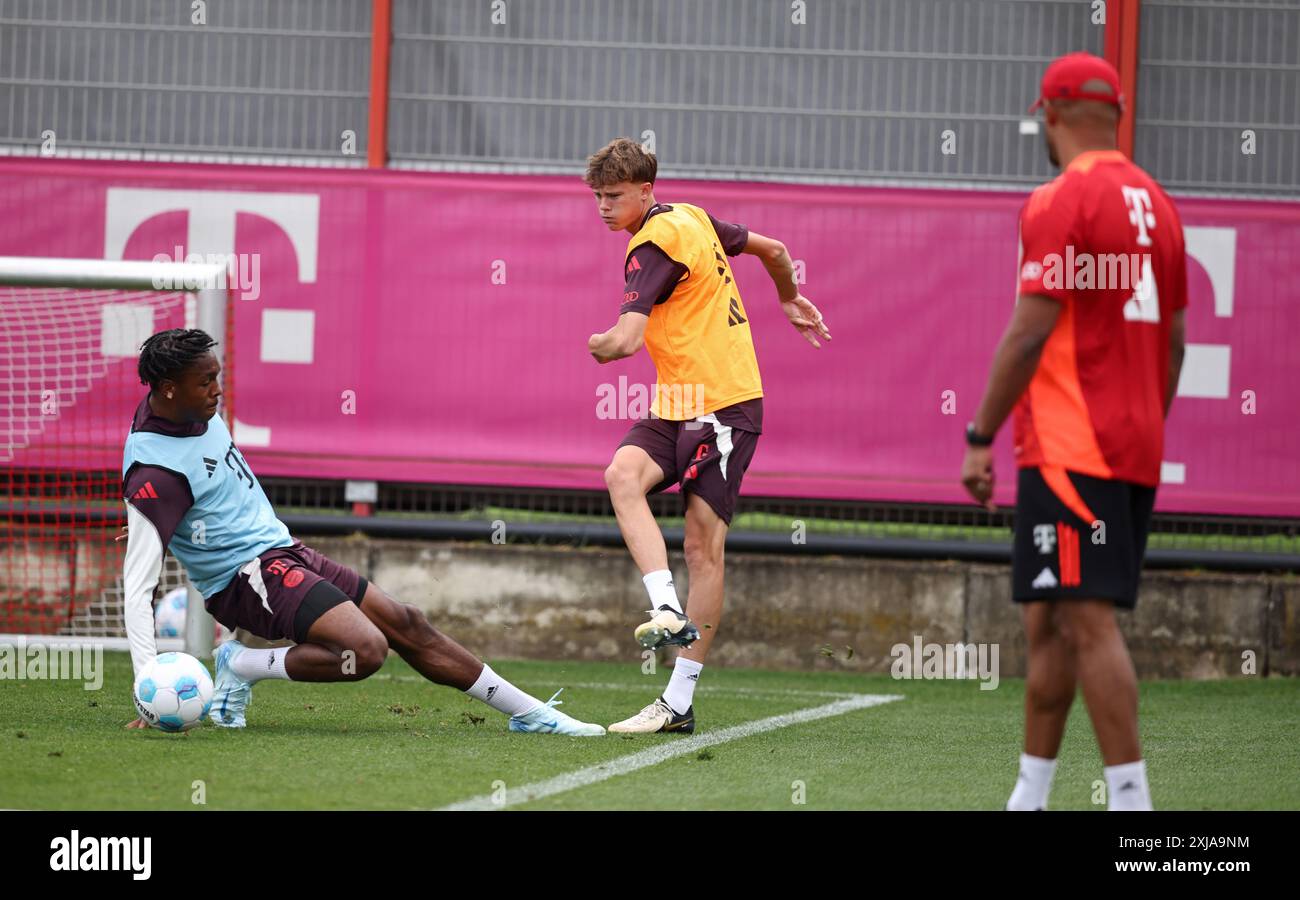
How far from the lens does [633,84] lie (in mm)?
10172

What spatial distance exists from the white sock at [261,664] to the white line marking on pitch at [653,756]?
4.41 ft

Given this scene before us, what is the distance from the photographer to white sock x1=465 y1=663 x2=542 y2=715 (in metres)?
6.42

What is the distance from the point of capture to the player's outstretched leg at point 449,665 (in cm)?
636

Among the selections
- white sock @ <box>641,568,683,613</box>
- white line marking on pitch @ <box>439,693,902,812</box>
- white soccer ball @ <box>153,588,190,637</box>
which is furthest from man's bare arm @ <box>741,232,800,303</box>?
white soccer ball @ <box>153,588,190,637</box>

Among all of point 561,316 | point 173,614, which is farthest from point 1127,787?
point 561,316

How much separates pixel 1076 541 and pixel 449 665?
297 cm

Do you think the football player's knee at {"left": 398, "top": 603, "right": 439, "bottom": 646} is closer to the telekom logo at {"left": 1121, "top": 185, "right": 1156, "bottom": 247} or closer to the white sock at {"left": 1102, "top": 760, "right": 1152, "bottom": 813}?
the white sock at {"left": 1102, "top": 760, "right": 1152, "bottom": 813}

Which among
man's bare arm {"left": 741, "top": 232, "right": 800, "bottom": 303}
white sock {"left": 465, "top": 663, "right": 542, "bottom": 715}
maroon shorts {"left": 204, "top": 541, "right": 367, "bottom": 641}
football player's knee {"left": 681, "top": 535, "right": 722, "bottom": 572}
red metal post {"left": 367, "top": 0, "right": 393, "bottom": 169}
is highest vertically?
red metal post {"left": 367, "top": 0, "right": 393, "bottom": 169}

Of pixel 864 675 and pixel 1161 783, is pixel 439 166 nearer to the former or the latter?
pixel 864 675

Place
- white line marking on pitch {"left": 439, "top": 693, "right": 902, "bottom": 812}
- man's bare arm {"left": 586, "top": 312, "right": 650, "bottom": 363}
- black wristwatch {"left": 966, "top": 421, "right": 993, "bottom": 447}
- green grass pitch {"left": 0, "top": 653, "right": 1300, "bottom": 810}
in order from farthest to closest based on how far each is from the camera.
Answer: man's bare arm {"left": 586, "top": 312, "right": 650, "bottom": 363}, green grass pitch {"left": 0, "top": 653, "right": 1300, "bottom": 810}, white line marking on pitch {"left": 439, "top": 693, "right": 902, "bottom": 812}, black wristwatch {"left": 966, "top": 421, "right": 993, "bottom": 447}

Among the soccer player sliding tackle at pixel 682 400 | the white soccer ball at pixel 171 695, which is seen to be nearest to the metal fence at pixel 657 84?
the soccer player sliding tackle at pixel 682 400

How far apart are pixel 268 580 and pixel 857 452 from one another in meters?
4.39

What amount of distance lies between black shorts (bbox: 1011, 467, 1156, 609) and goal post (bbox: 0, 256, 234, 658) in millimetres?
6038

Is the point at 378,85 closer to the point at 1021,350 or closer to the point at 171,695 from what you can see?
the point at 171,695
